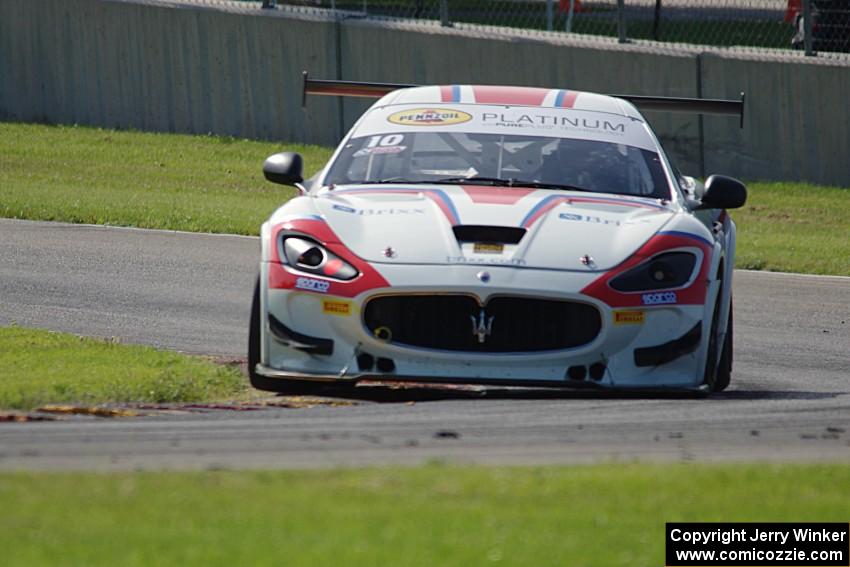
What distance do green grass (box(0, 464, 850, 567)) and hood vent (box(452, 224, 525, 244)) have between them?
2.13m

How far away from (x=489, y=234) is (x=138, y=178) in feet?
34.3

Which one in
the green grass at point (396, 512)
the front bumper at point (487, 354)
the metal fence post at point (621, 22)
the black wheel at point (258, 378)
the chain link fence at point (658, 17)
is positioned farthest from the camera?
the metal fence post at point (621, 22)

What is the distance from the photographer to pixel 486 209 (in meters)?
7.31

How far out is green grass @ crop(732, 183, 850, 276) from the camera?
13281 mm

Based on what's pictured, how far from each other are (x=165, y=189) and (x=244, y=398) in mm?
9513

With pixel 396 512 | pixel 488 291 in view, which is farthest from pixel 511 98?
pixel 396 512

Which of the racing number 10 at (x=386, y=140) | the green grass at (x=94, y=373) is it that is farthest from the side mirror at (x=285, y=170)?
the green grass at (x=94, y=373)

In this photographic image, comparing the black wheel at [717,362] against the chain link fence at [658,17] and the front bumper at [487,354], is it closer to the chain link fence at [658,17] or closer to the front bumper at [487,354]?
the front bumper at [487,354]

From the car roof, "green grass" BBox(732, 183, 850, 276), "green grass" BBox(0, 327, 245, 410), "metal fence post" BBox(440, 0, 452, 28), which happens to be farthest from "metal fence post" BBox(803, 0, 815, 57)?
"green grass" BBox(0, 327, 245, 410)

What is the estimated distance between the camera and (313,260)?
7.08m

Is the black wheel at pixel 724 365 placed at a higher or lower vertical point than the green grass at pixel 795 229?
higher

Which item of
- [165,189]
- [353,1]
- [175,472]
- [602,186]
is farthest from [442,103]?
[353,1]

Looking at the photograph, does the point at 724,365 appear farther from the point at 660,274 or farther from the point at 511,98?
the point at 511,98

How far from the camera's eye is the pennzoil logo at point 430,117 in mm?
8422
